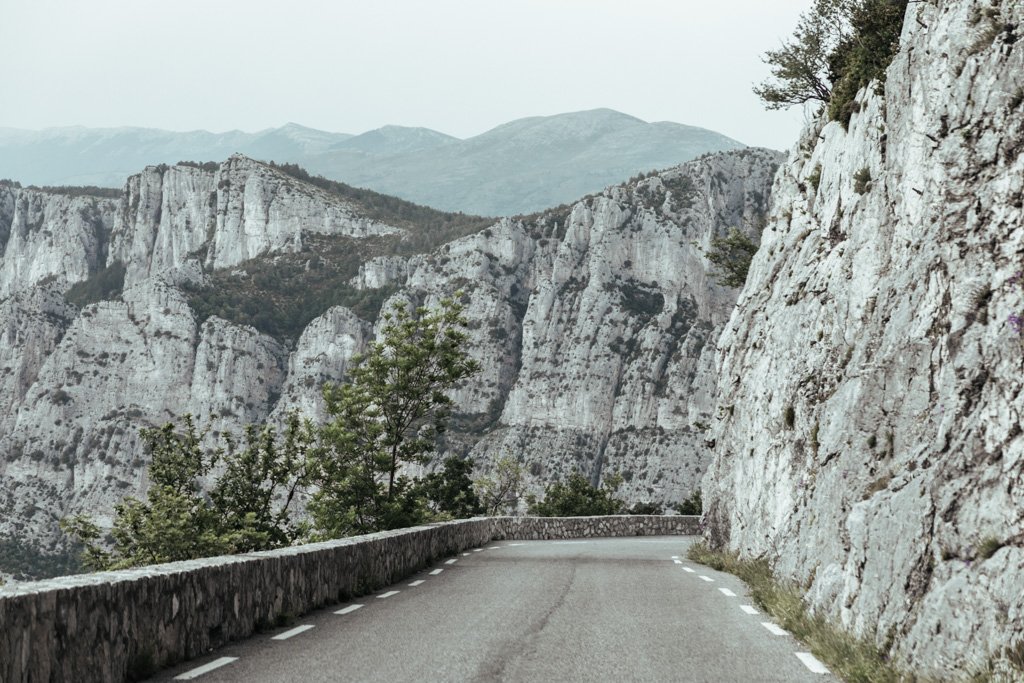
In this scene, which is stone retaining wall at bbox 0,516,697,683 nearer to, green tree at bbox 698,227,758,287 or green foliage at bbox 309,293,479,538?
green foliage at bbox 309,293,479,538

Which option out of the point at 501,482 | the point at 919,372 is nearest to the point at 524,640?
the point at 919,372

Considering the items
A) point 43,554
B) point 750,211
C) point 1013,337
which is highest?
point 750,211

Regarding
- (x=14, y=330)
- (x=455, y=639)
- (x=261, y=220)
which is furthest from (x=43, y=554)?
(x=455, y=639)

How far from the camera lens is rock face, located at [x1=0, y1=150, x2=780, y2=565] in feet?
422

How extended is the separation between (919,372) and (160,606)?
7579mm

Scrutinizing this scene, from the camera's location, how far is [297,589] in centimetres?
1174

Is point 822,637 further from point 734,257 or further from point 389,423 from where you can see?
point 734,257

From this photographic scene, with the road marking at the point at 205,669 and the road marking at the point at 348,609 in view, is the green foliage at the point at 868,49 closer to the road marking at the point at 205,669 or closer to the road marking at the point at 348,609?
the road marking at the point at 348,609

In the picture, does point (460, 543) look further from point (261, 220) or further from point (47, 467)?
point (261, 220)

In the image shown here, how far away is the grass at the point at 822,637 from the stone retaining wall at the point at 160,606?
5218mm

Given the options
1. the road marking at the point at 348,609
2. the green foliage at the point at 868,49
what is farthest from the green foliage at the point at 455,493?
the road marking at the point at 348,609

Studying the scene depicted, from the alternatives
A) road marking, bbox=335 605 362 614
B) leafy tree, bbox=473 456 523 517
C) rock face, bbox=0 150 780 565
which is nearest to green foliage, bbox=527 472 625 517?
leafy tree, bbox=473 456 523 517

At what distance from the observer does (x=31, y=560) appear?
111312 mm

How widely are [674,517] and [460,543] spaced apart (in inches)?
877
